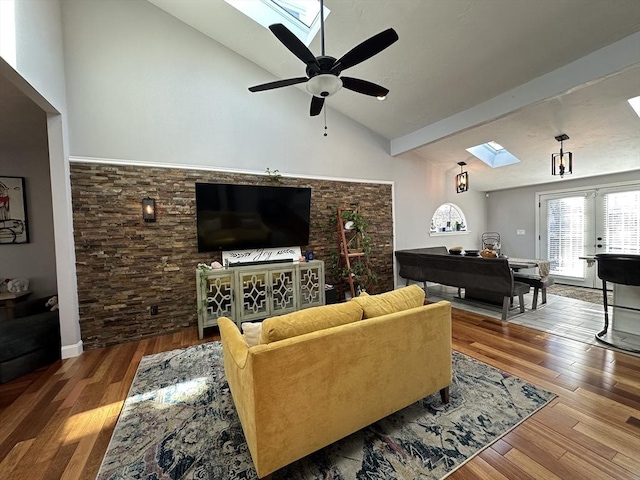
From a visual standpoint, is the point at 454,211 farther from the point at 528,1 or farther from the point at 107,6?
the point at 107,6

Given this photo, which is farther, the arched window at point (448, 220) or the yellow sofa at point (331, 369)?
the arched window at point (448, 220)

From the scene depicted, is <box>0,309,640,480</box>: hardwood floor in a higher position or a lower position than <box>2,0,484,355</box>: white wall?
lower

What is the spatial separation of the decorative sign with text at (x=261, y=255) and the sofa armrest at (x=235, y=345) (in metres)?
2.10

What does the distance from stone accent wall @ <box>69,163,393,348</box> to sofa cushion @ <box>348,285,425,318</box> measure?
2816mm

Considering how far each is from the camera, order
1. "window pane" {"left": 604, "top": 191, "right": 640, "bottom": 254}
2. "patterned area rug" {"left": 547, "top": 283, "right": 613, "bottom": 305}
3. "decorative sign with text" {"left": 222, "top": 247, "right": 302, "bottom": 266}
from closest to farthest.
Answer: "decorative sign with text" {"left": 222, "top": 247, "right": 302, "bottom": 266}, "patterned area rug" {"left": 547, "top": 283, "right": 613, "bottom": 305}, "window pane" {"left": 604, "top": 191, "right": 640, "bottom": 254}

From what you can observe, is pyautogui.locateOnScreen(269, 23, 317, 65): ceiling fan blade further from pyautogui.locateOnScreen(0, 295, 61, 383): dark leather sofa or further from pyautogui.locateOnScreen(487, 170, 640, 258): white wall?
pyautogui.locateOnScreen(487, 170, 640, 258): white wall

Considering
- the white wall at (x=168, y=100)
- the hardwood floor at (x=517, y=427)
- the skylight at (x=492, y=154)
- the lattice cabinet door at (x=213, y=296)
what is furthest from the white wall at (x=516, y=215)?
the lattice cabinet door at (x=213, y=296)

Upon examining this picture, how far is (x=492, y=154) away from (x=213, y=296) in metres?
6.05

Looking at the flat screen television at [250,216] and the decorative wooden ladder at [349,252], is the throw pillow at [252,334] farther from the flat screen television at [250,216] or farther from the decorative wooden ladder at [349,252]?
the decorative wooden ladder at [349,252]

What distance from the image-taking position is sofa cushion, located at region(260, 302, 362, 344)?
4.70 ft

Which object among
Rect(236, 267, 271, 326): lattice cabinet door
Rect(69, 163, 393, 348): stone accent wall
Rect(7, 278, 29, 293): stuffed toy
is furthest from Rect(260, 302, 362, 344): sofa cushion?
Rect(7, 278, 29, 293): stuffed toy

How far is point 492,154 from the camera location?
562cm

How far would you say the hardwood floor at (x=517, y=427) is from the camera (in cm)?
153

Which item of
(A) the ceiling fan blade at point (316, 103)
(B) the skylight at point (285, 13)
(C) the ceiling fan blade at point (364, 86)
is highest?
(B) the skylight at point (285, 13)
